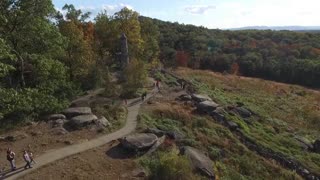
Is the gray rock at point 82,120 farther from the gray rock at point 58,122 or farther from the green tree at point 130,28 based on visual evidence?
the green tree at point 130,28

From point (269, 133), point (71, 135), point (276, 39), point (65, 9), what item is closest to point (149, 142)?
point (71, 135)

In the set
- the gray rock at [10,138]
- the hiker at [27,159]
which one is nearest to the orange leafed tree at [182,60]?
the gray rock at [10,138]

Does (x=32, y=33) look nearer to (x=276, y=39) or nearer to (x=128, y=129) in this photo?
(x=128, y=129)

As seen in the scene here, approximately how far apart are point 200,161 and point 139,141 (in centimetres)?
446

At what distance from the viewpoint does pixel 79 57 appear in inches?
1745

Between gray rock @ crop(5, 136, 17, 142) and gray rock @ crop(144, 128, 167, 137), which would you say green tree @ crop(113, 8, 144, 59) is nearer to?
gray rock @ crop(144, 128, 167, 137)

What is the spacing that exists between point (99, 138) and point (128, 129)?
293cm

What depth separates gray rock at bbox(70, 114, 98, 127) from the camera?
3422cm

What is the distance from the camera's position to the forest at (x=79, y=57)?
113 ft

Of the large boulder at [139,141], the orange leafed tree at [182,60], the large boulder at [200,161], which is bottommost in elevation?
the orange leafed tree at [182,60]

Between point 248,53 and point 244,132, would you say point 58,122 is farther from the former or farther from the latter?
point 248,53

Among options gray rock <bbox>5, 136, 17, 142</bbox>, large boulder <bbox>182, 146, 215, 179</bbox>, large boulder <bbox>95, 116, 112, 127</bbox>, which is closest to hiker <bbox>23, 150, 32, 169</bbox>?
gray rock <bbox>5, 136, 17, 142</bbox>

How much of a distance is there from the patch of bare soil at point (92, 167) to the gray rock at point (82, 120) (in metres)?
4.35

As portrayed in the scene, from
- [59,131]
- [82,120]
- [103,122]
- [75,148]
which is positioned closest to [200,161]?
[75,148]
